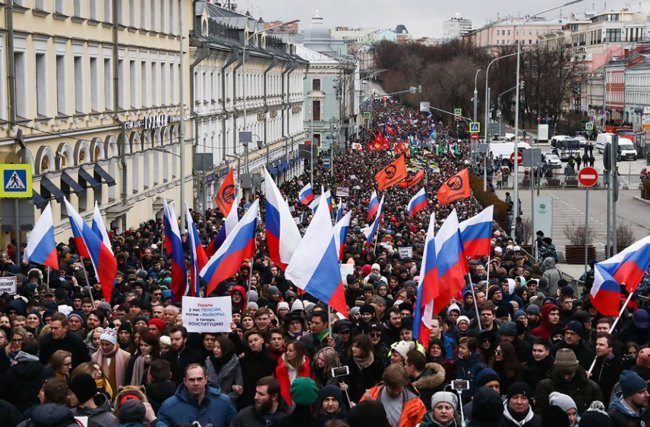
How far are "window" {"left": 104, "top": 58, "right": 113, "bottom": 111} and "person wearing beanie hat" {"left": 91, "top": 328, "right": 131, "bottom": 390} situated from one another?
26636 mm

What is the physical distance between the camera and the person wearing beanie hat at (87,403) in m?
9.00

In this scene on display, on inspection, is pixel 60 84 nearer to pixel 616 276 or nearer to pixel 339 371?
pixel 616 276

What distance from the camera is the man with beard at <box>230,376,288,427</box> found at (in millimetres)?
9141

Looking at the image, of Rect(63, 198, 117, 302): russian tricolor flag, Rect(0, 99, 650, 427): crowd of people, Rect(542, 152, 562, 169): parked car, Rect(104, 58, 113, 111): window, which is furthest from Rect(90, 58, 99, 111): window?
Rect(542, 152, 562, 169): parked car

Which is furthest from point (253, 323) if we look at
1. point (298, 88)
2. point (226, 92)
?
point (298, 88)

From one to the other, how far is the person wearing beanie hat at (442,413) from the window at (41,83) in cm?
2386

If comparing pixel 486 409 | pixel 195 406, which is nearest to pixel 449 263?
pixel 195 406

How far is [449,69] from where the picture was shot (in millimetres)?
138875

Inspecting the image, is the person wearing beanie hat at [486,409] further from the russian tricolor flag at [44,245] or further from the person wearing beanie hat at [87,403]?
the russian tricolor flag at [44,245]

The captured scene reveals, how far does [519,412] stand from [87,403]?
282cm

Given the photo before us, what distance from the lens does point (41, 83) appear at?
104ft

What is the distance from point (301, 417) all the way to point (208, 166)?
38.5m

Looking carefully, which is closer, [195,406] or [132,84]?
[195,406]

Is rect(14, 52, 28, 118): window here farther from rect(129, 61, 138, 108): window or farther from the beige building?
rect(129, 61, 138, 108): window
